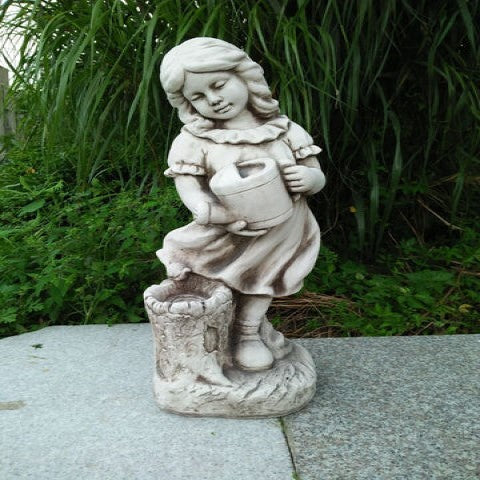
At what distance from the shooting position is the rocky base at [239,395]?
1.63 metres

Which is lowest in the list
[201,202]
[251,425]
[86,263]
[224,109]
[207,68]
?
[251,425]

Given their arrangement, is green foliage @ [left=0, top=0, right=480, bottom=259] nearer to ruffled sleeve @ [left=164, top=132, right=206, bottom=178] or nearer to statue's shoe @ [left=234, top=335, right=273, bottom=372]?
ruffled sleeve @ [left=164, top=132, right=206, bottom=178]

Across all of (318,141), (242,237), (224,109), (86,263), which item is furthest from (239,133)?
(86,263)

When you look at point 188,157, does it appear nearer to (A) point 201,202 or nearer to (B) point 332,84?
(A) point 201,202

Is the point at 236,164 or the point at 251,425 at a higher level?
the point at 236,164

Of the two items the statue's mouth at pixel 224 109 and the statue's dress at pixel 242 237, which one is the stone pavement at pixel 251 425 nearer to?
the statue's dress at pixel 242 237

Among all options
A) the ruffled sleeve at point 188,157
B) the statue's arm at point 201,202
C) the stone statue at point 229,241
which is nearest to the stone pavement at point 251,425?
the stone statue at point 229,241

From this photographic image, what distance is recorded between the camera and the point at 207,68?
1592 millimetres

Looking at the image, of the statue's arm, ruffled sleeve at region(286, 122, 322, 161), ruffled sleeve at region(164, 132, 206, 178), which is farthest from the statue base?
ruffled sleeve at region(286, 122, 322, 161)

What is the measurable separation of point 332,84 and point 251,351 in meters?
1.31

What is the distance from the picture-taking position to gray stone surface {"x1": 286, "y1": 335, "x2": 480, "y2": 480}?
1.42 m

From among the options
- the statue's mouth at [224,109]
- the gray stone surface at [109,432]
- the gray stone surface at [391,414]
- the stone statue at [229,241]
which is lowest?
the gray stone surface at [391,414]

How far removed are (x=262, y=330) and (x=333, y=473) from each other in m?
0.55

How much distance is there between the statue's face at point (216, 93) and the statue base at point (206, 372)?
1.62 feet
